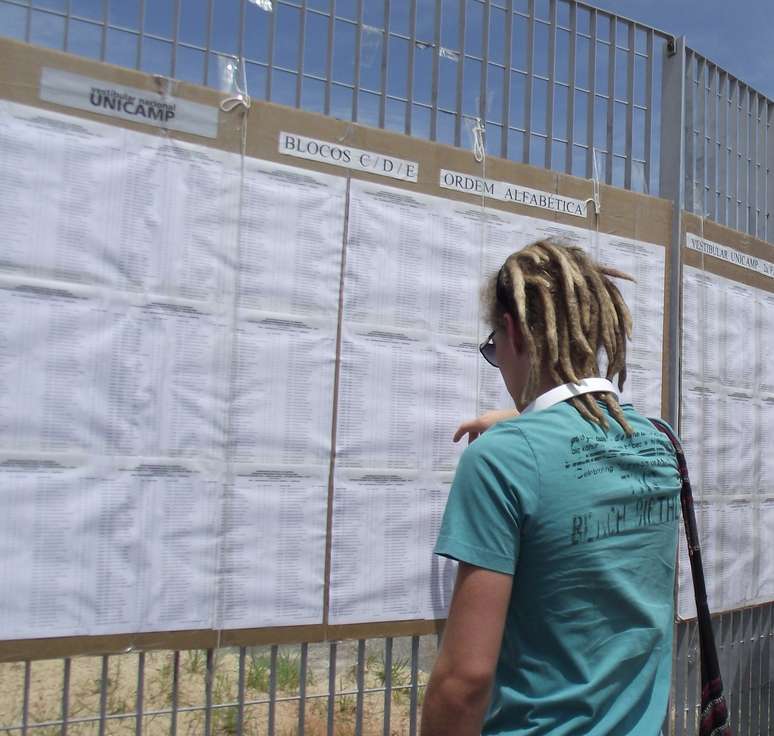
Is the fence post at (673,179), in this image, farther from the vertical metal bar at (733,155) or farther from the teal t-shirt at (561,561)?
the teal t-shirt at (561,561)

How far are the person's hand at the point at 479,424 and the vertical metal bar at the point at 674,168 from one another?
41.3 inches

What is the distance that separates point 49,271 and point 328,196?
0.85 metres

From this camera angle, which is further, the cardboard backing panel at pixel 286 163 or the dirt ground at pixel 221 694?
the dirt ground at pixel 221 694

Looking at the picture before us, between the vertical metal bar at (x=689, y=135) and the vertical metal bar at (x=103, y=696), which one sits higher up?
the vertical metal bar at (x=689, y=135)

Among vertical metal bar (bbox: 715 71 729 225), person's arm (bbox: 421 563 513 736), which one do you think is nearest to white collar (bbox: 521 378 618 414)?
person's arm (bbox: 421 563 513 736)

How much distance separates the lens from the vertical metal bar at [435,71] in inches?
119

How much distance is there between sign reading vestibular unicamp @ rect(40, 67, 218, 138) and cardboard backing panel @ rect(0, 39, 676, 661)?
0.6 inches

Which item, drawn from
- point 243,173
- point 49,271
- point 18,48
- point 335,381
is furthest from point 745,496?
point 18,48

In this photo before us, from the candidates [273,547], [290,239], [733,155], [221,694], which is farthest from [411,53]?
[221,694]

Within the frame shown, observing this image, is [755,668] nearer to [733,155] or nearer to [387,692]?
[387,692]

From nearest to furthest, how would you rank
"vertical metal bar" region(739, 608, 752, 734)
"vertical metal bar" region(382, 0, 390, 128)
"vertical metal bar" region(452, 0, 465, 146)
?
"vertical metal bar" region(382, 0, 390, 128) < "vertical metal bar" region(452, 0, 465, 146) < "vertical metal bar" region(739, 608, 752, 734)

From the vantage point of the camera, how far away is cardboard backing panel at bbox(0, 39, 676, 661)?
2.27m

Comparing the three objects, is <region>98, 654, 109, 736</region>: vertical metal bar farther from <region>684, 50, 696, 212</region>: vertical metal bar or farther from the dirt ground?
<region>684, 50, 696, 212</region>: vertical metal bar

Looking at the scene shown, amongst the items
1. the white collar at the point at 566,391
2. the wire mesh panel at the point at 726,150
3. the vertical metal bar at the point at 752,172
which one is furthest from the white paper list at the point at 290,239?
the vertical metal bar at the point at 752,172
